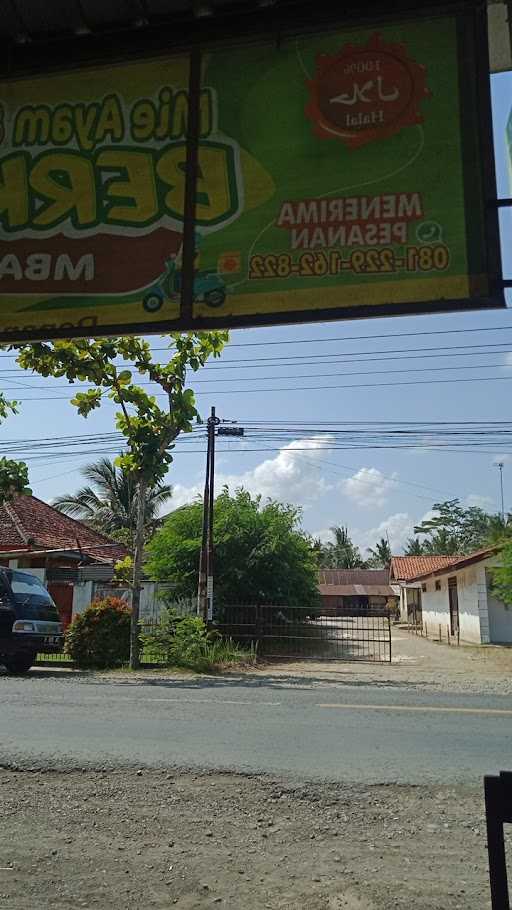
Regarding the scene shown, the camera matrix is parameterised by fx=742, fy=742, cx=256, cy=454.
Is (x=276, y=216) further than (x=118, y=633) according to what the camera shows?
No

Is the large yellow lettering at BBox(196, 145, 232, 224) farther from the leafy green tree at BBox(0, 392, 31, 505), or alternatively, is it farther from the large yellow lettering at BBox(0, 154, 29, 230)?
the leafy green tree at BBox(0, 392, 31, 505)

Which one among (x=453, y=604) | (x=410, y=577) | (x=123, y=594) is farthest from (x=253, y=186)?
(x=410, y=577)

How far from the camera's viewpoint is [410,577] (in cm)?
4906

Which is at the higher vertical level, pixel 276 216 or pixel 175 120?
pixel 175 120

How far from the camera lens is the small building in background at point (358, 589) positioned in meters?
63.8

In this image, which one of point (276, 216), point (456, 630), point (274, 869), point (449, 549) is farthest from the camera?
point (449, 549)

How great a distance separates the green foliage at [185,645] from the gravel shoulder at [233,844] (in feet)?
34.0

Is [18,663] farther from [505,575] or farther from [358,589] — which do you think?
[358,589]

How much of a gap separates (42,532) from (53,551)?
4298 mm

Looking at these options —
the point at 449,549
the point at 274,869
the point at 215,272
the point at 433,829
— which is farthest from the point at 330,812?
the point at 449,549

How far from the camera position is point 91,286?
10.4ft

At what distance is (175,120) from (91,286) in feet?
2.70

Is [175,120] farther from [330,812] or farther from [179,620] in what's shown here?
[179,620]

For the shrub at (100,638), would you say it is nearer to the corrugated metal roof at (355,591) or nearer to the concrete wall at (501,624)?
the concrete wall at (501,624)
